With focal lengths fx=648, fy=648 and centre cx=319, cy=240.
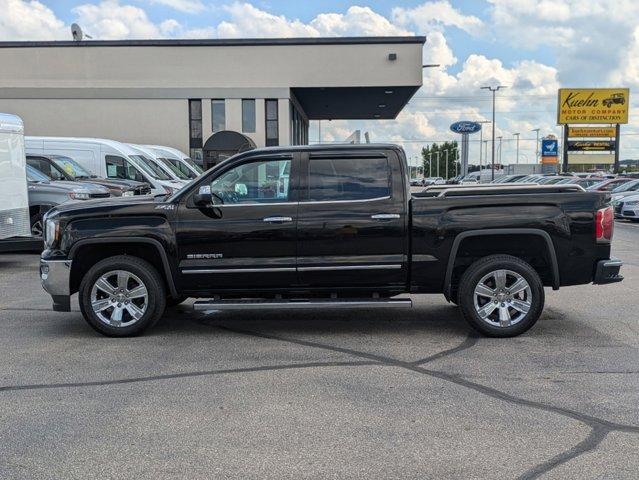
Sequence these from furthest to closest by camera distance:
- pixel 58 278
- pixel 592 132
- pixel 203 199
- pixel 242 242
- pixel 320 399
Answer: pixel 592 132 → pixel 58 278 → pixel 242 242 → pixel 203 199 → pixel 320 399

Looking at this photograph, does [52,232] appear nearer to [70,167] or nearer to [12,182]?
[12,182]

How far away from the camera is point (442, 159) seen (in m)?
144

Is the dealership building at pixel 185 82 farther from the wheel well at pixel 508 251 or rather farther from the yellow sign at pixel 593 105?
the yellow sign at pixel 593 105

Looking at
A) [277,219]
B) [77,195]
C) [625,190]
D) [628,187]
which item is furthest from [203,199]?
[628,187]

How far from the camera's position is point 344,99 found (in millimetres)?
35781

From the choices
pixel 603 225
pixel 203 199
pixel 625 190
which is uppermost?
pixel 203 199

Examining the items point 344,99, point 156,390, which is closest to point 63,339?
point 156,390

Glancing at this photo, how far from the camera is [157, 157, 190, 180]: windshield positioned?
20812 mm

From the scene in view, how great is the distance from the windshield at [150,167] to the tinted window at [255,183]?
11542mm

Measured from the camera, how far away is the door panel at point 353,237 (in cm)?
647

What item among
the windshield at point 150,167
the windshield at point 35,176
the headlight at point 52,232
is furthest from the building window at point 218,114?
the headlight at point 52,232

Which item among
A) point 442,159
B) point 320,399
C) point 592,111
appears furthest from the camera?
point 442,159

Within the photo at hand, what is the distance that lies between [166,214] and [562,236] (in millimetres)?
3975

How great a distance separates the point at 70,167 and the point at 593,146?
48.3m
